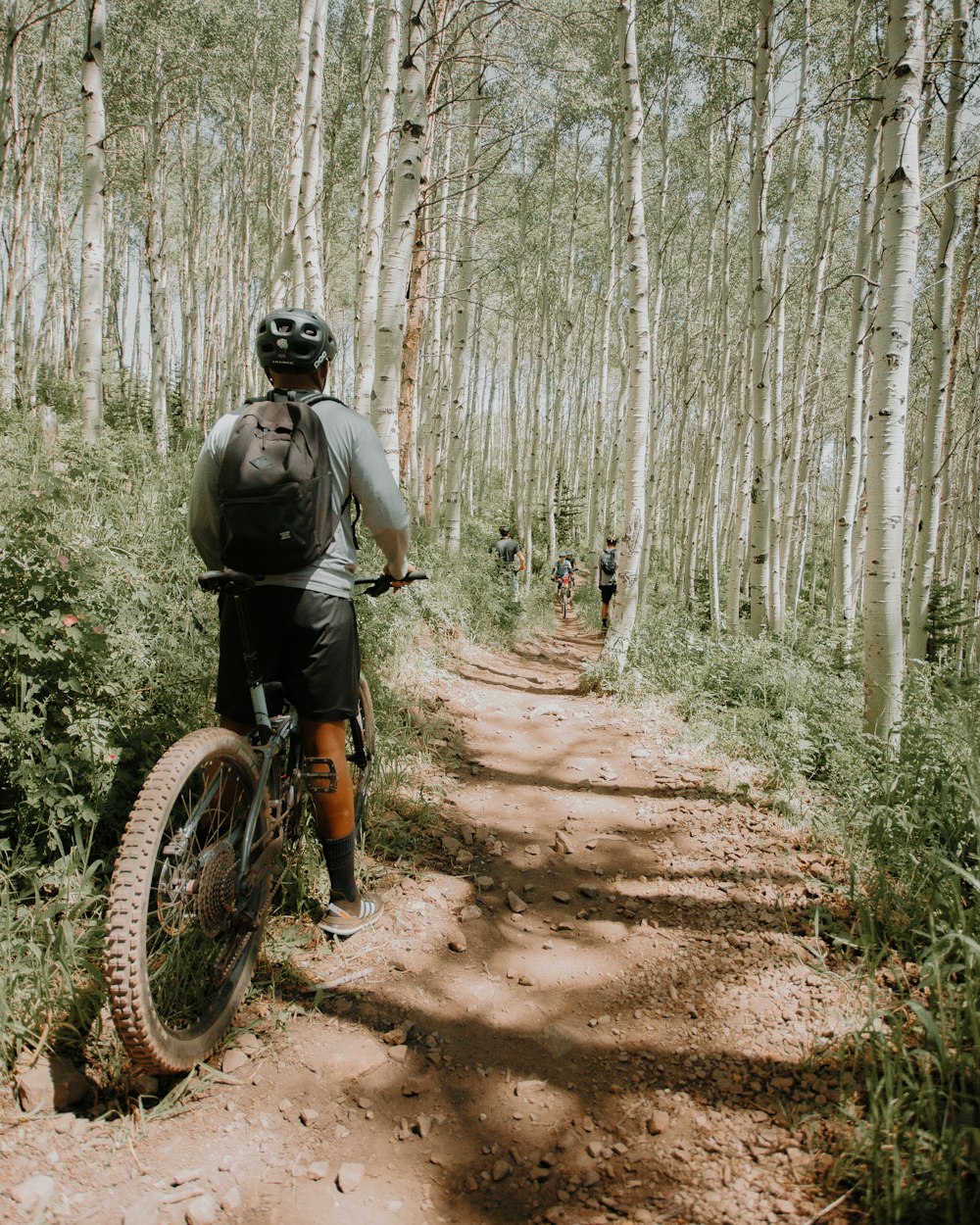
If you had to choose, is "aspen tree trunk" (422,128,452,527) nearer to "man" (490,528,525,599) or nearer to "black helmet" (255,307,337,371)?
"man" (490,528,525,599)

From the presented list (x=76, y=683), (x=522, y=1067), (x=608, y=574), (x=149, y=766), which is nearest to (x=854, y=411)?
(x=608, y=574)

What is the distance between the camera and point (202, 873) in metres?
1.94

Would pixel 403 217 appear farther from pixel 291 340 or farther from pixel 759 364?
pixel 759 364

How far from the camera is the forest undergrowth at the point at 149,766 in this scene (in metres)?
1.69

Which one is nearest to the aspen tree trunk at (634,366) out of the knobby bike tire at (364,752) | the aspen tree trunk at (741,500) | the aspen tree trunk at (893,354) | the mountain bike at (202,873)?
the aspen tree trunk at (741,500)

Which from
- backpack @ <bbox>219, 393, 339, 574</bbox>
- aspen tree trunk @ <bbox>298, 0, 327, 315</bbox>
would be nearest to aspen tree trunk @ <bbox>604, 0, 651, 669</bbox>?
aspen tree trunk @ <bbox>298, 0, 327, 315</bbox>

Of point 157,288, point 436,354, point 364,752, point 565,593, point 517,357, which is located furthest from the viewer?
point 517,357

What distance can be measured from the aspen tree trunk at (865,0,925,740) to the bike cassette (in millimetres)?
3970

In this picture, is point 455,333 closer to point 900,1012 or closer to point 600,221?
point 900,1012

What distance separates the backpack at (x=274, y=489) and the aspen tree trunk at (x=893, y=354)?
150 inches

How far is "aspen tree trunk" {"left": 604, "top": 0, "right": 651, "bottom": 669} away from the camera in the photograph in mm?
7102

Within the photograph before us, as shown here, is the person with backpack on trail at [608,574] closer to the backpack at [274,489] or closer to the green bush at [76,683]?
the green bush at [76,683]

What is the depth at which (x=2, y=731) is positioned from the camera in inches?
91.3

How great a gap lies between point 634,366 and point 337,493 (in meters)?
5.71
